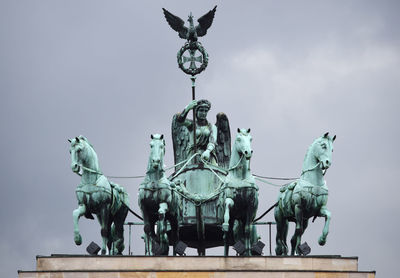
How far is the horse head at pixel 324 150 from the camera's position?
47250 millimetres

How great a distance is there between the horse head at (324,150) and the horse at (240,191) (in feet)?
5.13

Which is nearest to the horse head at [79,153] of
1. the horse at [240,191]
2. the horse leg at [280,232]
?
the horse at [240,191]

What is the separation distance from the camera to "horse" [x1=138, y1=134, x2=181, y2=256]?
46.7 metres

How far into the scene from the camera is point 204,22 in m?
52.8

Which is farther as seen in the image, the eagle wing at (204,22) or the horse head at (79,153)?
the eagle wing at (204,22)

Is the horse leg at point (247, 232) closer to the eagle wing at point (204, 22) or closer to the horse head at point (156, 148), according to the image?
the horse head at point (156, 148)

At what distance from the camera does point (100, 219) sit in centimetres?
4778

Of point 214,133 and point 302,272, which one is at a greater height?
point 214,133

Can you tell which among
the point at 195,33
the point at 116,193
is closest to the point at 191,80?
the point at 195,33

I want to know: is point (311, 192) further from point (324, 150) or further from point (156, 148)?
point (156, 148)

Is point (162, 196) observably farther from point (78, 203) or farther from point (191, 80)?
point (191, 80)

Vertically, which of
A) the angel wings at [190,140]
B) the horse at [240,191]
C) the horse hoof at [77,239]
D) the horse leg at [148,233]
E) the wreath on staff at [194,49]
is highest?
the wreath on staff at [194,49]

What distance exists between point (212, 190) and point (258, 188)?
2.96 m

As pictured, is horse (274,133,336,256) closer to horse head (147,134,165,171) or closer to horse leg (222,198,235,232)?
horse leg (222,198,235,232)
